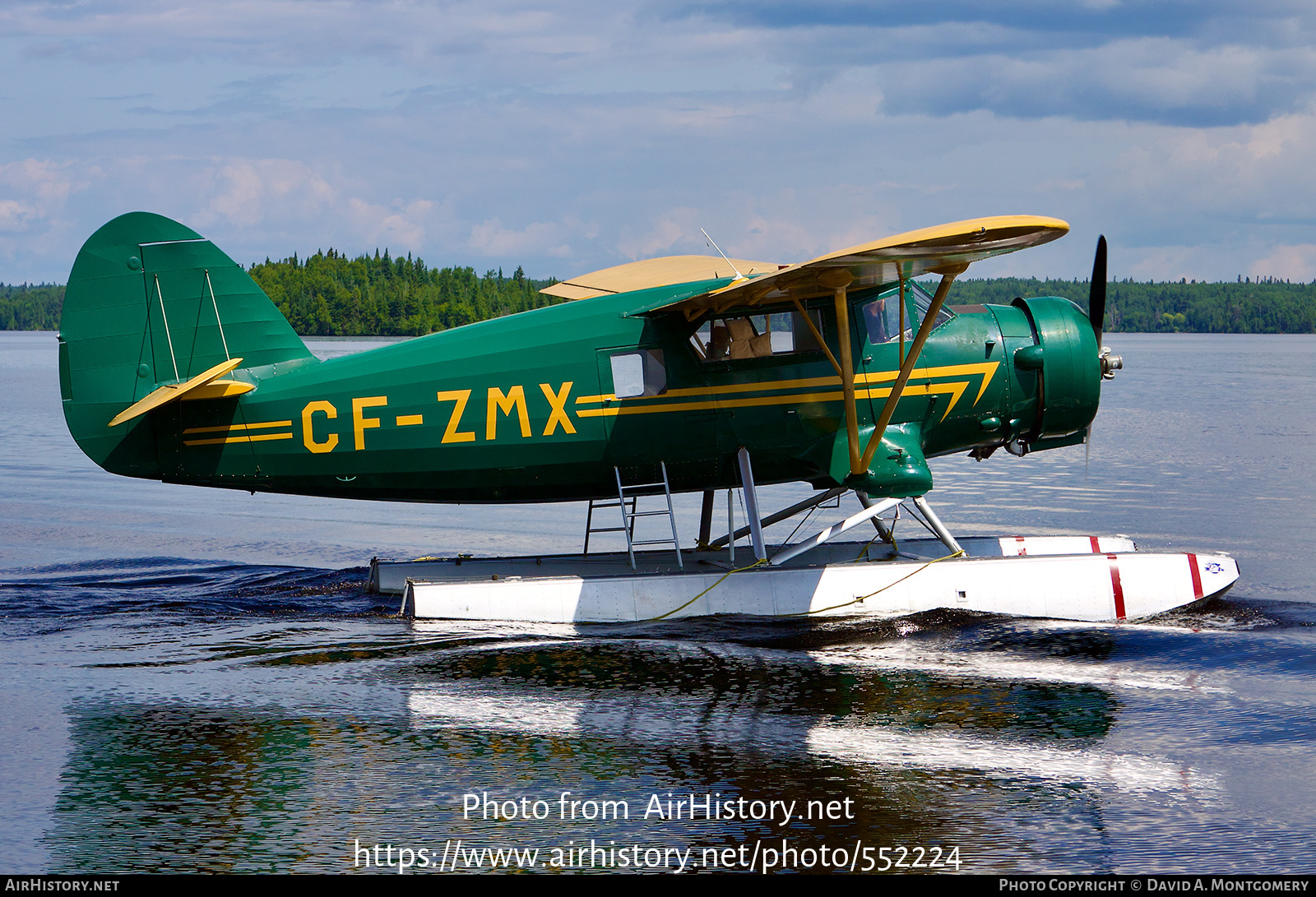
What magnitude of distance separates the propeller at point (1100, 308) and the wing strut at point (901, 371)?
1.88m

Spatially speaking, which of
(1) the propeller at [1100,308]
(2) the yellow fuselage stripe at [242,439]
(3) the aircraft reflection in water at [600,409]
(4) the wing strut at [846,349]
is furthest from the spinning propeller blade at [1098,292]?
(2) the yellow fuselage stripe at [242,439]

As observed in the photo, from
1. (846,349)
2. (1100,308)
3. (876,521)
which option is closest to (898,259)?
(846,349)

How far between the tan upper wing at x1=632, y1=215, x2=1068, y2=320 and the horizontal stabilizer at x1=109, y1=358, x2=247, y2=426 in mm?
3634

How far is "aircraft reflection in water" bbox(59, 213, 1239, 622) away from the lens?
33.5ft

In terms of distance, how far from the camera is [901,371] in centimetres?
1016

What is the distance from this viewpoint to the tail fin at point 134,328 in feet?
33.4

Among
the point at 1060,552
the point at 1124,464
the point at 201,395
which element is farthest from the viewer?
the point at 1124,464

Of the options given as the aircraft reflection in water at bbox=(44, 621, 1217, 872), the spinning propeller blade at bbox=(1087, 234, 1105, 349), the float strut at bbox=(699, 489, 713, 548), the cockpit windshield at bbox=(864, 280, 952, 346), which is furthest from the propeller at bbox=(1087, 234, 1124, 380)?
the float strut at bbox=(699, 489, 713, 548)

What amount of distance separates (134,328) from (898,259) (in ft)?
21.9

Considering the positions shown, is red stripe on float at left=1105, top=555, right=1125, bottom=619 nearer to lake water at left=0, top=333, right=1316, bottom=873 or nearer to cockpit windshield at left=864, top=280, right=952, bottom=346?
lake water at left=0, top=333, right=1316, bottom=873

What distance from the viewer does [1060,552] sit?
11883 millimetres
